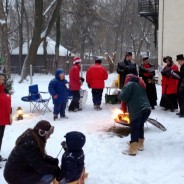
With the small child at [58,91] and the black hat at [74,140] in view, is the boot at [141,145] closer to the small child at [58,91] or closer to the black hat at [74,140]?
the black hat at [74,140]

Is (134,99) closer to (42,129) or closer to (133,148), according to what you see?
(133,148)

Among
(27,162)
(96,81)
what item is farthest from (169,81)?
(27,162)

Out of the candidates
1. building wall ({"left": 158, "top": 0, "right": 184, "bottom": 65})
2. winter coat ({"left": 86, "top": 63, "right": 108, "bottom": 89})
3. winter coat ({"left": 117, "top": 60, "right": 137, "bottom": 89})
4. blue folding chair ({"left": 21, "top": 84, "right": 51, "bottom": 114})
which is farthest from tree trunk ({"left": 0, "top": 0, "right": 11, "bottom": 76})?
building wall ({"left": 158, "top": 0, "right": 184, "bottom": 65})

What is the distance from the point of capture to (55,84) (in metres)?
11.0

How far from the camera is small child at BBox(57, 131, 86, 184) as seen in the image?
204 inches

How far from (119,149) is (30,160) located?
3496 millimetres

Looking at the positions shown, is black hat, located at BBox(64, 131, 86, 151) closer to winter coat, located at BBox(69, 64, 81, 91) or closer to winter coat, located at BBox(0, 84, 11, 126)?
winter coat, located at BBox(0, 84, 11, 126)

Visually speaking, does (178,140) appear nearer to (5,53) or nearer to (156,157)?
(156,157)

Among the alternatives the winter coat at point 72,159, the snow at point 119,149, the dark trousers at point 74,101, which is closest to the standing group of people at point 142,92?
the snow at point 119,149

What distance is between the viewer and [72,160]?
520 cm

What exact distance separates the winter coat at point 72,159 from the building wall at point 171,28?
14932 millimetres

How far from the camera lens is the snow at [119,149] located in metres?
6.55

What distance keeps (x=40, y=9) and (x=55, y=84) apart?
459 inches

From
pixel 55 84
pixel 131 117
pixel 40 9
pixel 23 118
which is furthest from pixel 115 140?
pixel 40 9
